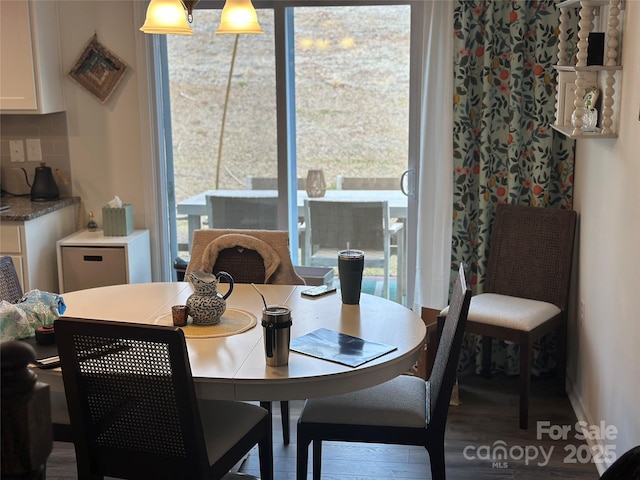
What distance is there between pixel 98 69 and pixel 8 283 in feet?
5.62

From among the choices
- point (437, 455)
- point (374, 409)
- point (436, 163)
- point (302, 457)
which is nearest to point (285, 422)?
point (302, 457)

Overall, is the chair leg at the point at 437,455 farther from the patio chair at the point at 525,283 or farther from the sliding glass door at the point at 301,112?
the sliding glass door at the point at 301,112

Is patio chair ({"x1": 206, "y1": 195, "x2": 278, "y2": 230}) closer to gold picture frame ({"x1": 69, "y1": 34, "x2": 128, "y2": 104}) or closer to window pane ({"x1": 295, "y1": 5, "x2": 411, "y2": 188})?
window pane ({"x1": 295, "y1": 5, "x2": 411, "y2": 188})

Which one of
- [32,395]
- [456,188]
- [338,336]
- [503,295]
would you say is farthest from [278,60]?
[32,395]

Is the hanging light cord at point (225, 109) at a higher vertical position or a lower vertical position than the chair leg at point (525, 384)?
higher

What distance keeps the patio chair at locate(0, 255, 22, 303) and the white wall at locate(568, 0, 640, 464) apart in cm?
235

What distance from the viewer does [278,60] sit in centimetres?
426

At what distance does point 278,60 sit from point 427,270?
1.43 m

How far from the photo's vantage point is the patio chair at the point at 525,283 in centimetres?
356

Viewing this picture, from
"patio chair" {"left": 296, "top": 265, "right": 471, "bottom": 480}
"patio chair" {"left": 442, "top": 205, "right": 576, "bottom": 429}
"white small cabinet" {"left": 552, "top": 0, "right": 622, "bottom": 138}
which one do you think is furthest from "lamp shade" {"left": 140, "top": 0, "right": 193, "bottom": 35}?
"patio chair" {"left": 442, "top": 205, "right": 576, "bottom": 429}

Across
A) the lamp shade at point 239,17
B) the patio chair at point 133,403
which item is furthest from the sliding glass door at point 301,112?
the patio chair at point 133,403

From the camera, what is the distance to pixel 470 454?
3277 millimetres

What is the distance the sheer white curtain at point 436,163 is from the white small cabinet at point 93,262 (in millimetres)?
1603

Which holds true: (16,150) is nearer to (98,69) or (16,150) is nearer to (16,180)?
(16,180)
